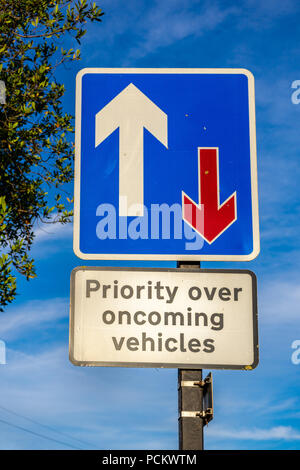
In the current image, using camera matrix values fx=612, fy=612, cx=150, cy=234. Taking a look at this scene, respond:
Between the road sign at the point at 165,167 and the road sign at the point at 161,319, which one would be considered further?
the road sign at the point at 165,167

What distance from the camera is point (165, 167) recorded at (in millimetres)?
3910

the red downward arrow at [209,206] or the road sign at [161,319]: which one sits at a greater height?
the red downward arrow at [209,206]

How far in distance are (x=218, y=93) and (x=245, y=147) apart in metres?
0.43

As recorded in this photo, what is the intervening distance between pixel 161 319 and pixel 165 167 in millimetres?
973

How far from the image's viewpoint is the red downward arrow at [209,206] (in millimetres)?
3807

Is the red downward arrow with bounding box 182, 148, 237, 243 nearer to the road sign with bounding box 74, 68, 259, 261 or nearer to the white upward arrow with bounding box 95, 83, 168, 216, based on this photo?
the road sign with bounding box 74, 68, 259, 261

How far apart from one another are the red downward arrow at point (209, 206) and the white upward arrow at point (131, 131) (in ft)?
0.92

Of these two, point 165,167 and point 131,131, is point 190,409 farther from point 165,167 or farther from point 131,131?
point 131,131

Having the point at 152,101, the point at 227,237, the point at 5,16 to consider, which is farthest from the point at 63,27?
the point at 227,237

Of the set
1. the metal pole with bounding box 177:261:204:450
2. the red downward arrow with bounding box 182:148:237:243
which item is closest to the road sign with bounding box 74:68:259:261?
the red downward arrow with bounding box 182:148:237:243

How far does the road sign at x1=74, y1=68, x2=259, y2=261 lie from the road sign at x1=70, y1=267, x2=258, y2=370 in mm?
173

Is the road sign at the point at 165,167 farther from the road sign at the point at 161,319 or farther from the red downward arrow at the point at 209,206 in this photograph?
the road sign at the point at 161,319

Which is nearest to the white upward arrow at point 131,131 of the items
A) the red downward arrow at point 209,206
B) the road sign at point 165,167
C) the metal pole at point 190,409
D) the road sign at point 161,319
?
the road sign at point 165,167

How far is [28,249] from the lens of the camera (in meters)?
9.72
